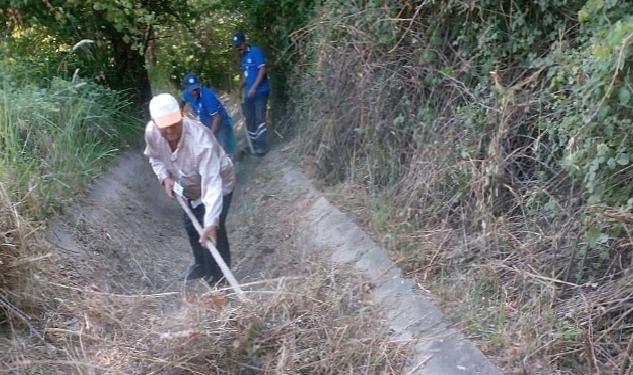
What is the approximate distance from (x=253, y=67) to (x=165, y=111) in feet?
15.9

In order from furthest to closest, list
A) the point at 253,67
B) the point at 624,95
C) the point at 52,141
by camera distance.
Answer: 1. the point at 253,67
2. the point at 52,141
3. the point at 624,95

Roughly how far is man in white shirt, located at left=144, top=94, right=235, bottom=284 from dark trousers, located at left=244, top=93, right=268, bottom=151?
156 inches

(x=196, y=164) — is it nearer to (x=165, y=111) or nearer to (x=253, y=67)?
(x=165, y=111)

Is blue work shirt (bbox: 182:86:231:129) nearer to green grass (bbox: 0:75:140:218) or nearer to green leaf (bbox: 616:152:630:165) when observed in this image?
green grass (bbox: 0:75:140:218)

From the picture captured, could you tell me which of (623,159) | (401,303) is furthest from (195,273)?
(623,159)

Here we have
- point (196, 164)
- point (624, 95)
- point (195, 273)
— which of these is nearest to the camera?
point (624, 95)

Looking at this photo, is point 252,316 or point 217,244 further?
point 217,244

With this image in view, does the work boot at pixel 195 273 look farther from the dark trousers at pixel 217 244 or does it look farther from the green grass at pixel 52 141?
the green grass at pixel 52 141

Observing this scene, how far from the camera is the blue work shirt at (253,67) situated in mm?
9742

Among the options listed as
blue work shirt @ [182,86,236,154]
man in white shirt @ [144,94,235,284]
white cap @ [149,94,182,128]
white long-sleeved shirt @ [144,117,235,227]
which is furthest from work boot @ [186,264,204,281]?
blue work shirt @ [182,86,236,154]

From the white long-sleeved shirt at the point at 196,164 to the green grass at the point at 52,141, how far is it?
3.10ft

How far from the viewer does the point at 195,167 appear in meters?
5.44

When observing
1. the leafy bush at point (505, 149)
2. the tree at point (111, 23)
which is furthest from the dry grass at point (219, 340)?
the tree at point (111, 23)

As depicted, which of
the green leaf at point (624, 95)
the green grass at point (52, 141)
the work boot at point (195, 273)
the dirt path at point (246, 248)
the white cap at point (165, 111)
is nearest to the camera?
the green leaf at point (624, 95)
